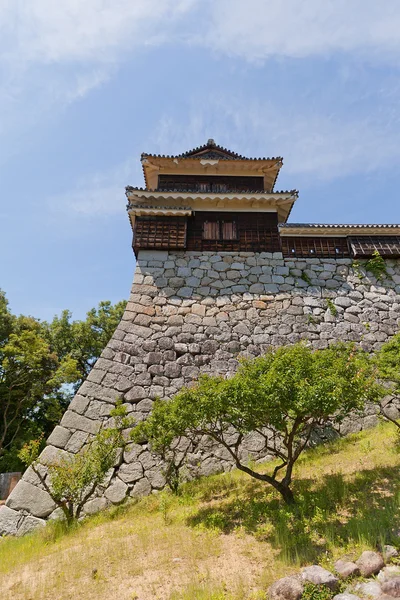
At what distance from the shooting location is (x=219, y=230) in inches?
513

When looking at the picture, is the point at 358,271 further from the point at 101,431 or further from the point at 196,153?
the point at 101,431

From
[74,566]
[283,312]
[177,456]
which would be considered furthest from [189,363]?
[74,566]

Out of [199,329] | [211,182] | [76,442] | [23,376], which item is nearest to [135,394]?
[76,442]

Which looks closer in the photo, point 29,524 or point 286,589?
point 286,589

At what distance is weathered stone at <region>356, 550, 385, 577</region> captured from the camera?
452 centimetres

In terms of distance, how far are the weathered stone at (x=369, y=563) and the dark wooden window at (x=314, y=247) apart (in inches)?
372

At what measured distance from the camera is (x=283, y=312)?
1169cm

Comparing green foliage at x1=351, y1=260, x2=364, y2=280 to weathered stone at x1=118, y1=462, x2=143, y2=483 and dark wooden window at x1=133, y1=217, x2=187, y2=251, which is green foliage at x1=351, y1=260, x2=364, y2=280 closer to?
dark wooden window at x1=133, y1=217, x2=187, y2=251

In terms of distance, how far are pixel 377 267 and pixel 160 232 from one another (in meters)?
7.57

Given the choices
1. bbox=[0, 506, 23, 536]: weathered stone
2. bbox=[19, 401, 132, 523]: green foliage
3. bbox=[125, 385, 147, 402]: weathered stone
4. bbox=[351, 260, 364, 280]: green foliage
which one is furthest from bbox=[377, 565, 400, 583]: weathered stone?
bbox=[351, 260, 364, 280]: green foliage

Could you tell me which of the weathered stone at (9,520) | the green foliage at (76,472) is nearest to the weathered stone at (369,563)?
the green foliage at (76,472)

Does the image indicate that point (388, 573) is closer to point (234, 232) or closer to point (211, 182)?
point (234, 232)

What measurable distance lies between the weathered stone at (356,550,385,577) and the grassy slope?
0.22m

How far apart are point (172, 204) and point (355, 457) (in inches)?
377
